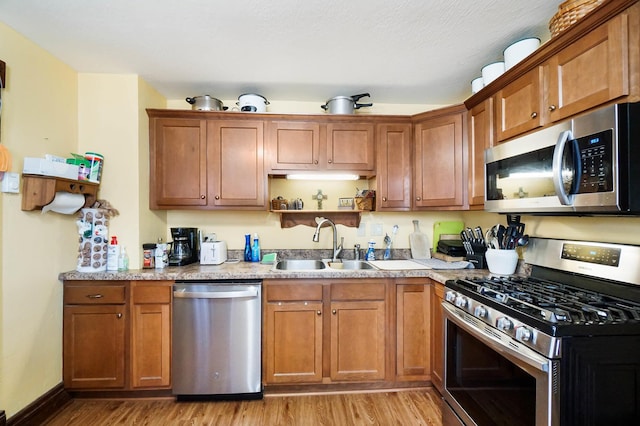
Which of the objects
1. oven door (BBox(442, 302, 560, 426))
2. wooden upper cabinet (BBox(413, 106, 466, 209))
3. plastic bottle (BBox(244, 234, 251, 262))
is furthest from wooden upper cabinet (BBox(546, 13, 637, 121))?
plastic bottle (BBox(244, 234, 251, 262))

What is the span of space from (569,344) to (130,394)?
264 centimetres

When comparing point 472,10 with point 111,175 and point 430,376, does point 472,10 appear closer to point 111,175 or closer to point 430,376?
point 430,376

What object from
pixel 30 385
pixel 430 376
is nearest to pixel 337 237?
pixel 430 376

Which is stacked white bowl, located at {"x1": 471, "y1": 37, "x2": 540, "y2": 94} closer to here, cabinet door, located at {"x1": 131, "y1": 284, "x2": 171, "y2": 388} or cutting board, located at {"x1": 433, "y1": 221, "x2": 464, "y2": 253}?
cutting board, located at {"x1": 433, "y1": 221, "x2": 464, "y2": 253}

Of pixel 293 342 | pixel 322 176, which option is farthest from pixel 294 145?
pixel 293 342

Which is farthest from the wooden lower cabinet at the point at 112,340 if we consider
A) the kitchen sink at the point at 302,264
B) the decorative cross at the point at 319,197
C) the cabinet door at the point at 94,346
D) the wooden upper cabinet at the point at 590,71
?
the wooden upper cabinet at the point at 590,71

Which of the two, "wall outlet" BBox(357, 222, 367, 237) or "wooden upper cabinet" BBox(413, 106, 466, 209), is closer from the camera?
"wooden upper cabinet" BBox(413, 106, 466, 209)

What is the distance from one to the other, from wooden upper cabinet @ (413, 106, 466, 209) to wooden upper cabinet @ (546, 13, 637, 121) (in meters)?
0.84

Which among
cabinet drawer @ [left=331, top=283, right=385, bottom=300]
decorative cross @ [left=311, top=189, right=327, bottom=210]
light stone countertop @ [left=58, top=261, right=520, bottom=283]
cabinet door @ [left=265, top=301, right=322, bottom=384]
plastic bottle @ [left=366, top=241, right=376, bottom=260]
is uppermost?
decorative cross @ [left=311, top=189, right=327, bottom=210]

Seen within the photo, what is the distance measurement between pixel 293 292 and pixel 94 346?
1.46 m

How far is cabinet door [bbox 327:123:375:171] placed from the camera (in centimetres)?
249

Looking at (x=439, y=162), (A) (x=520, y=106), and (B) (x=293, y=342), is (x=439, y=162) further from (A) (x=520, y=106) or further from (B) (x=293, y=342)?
(B) (x=293, y=342)

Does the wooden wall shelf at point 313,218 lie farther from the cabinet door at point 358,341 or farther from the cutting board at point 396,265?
the cabinet door at point 358,341

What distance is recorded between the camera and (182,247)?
7.95 feet
